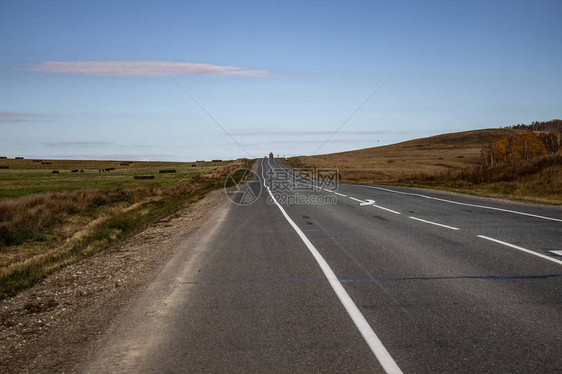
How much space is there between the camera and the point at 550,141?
111m

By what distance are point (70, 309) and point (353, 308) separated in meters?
3.65

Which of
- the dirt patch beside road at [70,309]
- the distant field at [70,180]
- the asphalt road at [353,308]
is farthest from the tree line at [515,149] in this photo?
the dirt patch beside road at [70,309]

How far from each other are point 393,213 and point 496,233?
186 inches

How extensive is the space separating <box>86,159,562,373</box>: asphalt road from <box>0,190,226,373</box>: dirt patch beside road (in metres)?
0.30

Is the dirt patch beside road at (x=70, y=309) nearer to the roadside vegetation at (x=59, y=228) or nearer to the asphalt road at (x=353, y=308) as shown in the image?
the asphalt road at (x=353, y=308)

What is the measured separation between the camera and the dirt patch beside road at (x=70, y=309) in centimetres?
375

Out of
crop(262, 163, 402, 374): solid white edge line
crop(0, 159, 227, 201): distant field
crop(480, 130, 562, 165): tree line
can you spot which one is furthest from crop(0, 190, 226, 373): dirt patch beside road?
crop(480, 130, 562, 165): tree line

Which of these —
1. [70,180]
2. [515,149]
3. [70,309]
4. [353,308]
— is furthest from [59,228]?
[515,149]

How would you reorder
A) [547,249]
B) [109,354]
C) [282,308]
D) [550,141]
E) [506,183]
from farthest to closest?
[550,141]
[506,183]
[547,249]
[282,308]
[109,354]

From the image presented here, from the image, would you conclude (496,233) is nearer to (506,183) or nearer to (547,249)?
(547,249)

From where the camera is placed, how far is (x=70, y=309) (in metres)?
5.12

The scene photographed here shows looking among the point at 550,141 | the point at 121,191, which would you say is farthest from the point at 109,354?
the point at 550,141

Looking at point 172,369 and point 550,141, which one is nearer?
point 172,369

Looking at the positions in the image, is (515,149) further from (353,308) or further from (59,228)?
(353,308)
